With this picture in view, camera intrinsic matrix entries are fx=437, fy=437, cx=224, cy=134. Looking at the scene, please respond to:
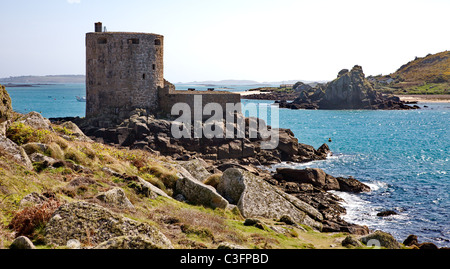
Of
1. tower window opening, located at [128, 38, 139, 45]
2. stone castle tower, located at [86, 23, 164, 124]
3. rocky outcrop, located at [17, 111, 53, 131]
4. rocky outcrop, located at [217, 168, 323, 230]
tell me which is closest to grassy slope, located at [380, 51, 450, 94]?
stone castle tower, located at [86, 23, 164, 124]

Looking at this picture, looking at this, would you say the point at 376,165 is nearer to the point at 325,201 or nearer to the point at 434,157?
the point at 434,157

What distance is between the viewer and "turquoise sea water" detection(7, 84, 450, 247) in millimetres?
25609

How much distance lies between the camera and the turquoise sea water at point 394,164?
25.6 metres

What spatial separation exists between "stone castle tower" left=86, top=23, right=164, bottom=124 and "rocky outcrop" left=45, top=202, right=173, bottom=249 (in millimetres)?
34411

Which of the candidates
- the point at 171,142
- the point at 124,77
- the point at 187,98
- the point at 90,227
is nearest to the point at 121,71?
the point at 124,77

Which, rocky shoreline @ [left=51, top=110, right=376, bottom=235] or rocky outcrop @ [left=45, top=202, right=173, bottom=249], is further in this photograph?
rocky shoreline @ [left=51, top=110, right=376, bottom=235]

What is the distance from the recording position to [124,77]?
1694 inches

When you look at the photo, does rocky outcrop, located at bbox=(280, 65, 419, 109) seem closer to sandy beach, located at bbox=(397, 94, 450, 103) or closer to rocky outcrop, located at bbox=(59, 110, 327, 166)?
sandy beach, located at bbox=(397, 94, 450, 103)

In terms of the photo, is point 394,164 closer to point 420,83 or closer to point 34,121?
point 34,121

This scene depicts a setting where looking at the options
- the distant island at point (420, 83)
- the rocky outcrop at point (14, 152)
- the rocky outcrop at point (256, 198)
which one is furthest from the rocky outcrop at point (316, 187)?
the distant island at point (420, 83)

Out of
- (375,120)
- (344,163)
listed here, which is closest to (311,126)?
(375,120)
